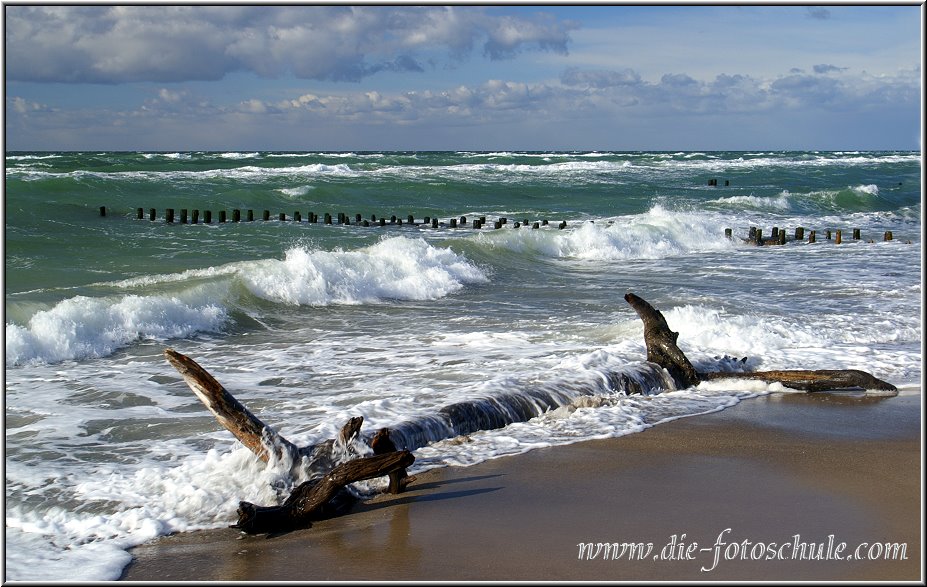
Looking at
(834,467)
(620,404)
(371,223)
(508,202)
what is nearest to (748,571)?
(834,467)

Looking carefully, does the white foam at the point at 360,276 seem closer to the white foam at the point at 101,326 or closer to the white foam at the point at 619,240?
the white foam at the point at 101,326

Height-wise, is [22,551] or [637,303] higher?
[637,303]

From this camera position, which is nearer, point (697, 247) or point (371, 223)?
point (697, 247)

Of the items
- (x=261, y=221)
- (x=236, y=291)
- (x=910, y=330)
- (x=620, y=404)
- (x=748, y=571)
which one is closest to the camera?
(x=748, y=571)

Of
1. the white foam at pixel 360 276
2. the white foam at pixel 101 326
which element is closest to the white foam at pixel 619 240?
the white foam at pixel 360 276

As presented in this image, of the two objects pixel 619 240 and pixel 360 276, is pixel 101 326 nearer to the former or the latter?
pixel 360 276

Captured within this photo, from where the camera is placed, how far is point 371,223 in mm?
24516

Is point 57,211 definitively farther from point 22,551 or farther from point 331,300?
point 22,551

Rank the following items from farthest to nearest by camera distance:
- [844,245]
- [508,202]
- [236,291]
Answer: [508,202] < [844,245] < [236,291]

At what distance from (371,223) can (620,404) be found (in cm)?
1783

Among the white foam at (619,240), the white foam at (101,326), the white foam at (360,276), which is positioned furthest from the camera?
the white foam at (619,240)

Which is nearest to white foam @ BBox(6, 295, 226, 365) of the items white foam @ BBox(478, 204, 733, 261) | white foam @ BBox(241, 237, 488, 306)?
white foam @ BBox(241, 237, 488, 306)

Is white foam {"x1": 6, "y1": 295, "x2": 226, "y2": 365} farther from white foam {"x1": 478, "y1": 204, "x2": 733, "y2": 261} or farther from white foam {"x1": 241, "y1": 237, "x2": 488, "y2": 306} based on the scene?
white foam {"x1": 478, "y1": 204, "x2": 733, "y2": 261}

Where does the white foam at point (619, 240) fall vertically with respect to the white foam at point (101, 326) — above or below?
above
